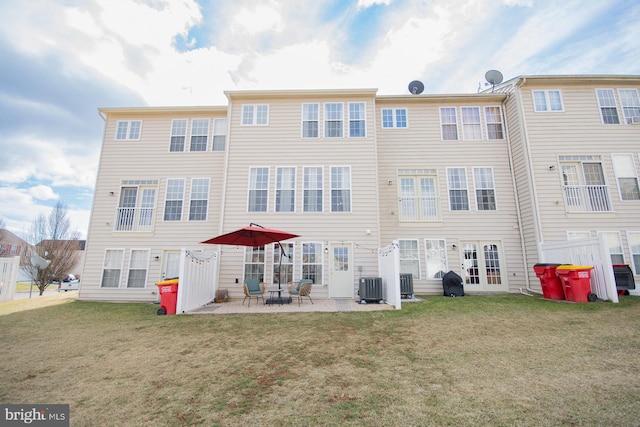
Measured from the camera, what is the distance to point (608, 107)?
1143cm

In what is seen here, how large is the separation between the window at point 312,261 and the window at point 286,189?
1727 millimetres

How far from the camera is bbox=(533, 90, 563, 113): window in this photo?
37.7 feet

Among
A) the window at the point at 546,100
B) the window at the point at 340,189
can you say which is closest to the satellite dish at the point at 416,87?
the window at the point at 546,100

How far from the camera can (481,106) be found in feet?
40.5

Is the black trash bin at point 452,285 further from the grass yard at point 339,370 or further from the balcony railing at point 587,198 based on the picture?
the balcony railing at point 587,198

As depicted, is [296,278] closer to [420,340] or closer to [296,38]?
[420,340]

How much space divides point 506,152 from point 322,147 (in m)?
8.26

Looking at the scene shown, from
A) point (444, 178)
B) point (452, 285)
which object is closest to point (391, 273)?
point (452, 285)

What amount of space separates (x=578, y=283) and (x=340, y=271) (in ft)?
24.3

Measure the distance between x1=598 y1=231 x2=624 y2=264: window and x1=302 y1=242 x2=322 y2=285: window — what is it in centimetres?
1118

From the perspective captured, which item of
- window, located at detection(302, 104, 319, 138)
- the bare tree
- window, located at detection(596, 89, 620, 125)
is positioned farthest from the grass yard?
the bare tree

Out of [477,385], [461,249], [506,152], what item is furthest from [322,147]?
[477,385]

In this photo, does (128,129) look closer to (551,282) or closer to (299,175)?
(299,175)

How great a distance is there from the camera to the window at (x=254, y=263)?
1065 centimetres
